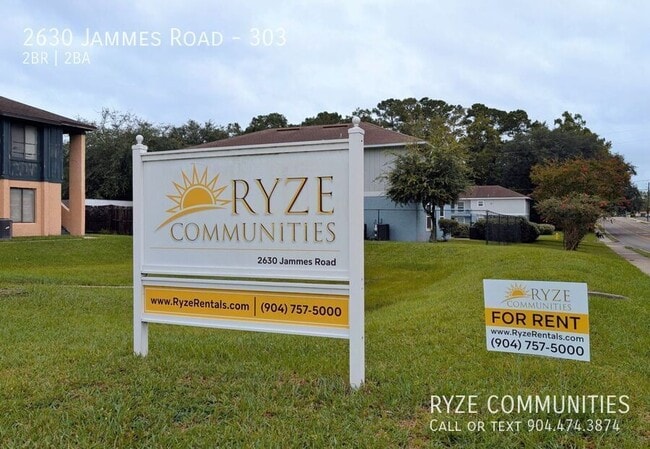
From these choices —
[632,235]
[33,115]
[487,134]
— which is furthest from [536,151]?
[33,115]

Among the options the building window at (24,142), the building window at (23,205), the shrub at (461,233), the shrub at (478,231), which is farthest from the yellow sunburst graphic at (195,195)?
the shrub at (461,233)

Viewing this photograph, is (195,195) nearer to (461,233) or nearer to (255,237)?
(255,237)

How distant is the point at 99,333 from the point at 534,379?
5.08 m

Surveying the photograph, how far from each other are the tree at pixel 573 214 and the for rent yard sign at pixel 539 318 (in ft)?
68.6

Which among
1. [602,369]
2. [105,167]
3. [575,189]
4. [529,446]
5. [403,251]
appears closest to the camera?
[529,446]

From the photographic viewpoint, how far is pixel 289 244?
15.3ft

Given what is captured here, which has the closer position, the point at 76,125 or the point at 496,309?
the point at 496,309

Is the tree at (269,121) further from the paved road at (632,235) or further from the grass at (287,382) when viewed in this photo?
the grass at (287,382)

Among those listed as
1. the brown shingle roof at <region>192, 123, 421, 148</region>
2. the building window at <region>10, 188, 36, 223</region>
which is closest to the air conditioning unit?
the building window at <region>10, 188, 36, 223</region>

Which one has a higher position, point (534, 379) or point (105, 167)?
point (105, 167)

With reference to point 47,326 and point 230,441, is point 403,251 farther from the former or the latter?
point 230,441

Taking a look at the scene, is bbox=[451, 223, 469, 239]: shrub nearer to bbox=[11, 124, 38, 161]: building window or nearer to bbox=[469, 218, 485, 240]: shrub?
bbox=[469, 218, 485, 240]: shrub

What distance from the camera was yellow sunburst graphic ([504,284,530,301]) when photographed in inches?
162

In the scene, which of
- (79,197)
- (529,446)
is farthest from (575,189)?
(529,446)
